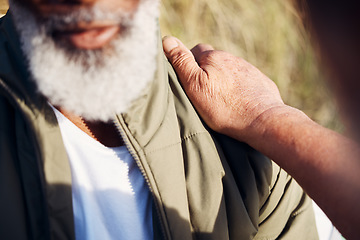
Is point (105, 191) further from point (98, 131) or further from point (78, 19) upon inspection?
point (78, 19)

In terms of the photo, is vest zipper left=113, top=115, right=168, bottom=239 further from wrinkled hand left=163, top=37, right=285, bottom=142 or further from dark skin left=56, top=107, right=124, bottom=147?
wrinkled hand left=163, top=37, right=285, bottom=142

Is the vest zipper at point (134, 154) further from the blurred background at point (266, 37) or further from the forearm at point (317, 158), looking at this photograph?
the blurred background at point (266, 37)

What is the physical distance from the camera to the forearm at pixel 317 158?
2.97 feet

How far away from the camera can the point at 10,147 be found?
3.30ft

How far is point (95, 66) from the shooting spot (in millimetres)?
1061

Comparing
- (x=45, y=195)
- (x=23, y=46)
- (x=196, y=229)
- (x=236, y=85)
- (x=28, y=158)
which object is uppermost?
(x=23, y=46)

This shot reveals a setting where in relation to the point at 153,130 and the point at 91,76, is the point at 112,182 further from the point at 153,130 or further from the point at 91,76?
the point at 91,76

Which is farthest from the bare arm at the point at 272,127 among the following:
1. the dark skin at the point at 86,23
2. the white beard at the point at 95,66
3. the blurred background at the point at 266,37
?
the blurred background at the point at 266,37

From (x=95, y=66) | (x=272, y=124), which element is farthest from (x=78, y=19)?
(x=272, y=124)

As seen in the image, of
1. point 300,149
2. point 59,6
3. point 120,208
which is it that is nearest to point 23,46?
point 59,6

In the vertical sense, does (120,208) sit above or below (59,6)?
below

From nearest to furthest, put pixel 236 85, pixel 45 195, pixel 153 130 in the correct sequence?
A: pixel 45 195, pixel 153 130, pixel 236 85

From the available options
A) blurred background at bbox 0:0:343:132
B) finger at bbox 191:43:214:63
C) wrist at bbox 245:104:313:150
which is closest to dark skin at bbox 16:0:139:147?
finger at bbox 191:43:214:63

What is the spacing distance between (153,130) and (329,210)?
53cm
